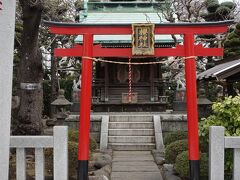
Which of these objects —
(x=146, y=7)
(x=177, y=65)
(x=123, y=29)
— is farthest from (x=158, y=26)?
(x=177, y=65)

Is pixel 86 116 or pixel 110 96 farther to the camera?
pixel 110 96

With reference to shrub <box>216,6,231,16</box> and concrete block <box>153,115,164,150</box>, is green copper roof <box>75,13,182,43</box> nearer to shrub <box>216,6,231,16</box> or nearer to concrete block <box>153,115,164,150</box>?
shrub <box>216,6,231,16</box>

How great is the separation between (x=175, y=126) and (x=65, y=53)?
8.29m

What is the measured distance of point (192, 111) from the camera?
7.67m

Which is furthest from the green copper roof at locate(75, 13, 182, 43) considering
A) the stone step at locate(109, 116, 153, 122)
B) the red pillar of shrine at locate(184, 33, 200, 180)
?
the red pillar of shrine at locate(184, 33, 200, 180)

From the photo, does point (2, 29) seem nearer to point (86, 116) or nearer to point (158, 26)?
point (86, 116)

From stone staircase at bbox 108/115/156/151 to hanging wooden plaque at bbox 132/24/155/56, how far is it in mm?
6784

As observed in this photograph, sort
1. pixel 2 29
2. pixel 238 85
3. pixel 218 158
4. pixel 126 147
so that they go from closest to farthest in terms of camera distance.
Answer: pixel 2 29 < pixel 218 158 < pixel 126 147 < pixel 238 85

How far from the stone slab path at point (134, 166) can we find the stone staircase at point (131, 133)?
2.20 ft

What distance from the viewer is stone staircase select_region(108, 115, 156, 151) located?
14.1 metres

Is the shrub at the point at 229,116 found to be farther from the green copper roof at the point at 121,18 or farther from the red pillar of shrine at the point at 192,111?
the green copper roof at the point at 121,18

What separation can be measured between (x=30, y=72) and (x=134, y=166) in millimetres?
3902

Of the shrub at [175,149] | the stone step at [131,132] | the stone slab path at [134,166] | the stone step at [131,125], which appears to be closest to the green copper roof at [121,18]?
the stone step at [131,125]

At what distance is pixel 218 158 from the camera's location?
6609mm
